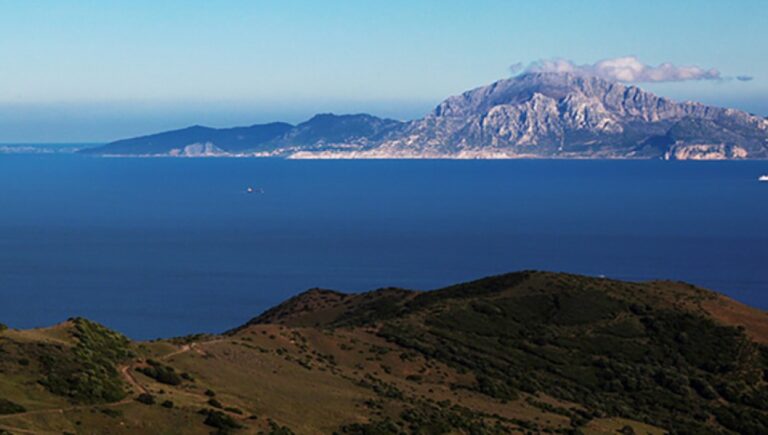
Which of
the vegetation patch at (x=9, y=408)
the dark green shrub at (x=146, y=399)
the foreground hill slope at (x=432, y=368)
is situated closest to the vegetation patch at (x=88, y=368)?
the foreground hill slope at (x=432, y=368)

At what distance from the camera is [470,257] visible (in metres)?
175

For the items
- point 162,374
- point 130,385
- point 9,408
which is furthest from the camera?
point 162,374

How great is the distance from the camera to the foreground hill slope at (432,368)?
39.4 metres

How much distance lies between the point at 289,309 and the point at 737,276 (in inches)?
3674

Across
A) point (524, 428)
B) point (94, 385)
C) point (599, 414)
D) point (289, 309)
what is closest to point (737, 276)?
point (289, 309)

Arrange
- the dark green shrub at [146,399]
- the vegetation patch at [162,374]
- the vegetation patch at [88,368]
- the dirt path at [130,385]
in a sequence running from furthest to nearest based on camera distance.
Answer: the vegetation patch at [162,374] → the dark green shrub at [146,399] → the vegetation patch at [88,368] → the dirt path at [130,385]

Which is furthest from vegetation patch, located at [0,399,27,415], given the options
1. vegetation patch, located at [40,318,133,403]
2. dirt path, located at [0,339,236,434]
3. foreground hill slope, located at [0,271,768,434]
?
vegetation patch, located at [40,318,133,403]

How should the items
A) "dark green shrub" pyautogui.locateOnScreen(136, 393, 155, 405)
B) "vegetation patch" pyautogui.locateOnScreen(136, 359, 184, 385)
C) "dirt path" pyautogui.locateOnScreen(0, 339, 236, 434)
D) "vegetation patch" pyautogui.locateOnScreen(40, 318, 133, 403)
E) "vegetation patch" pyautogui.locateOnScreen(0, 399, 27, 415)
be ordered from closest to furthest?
"dirt path" pyautogui.locateOnScreen(0, 339, 236, 434) < "vegetation patch" pyautogui.locateOnScreen(0, 399, 27, 415) < "vegetation patch" pyautogui.locateOnScreen(40, 318, 133, 403) < "dark green shrub" pyautogui.locateOnScreen(136, 393, 155, 405) < "vegetation patch" pyautogui.locateOnScreen(136, 359, 184, 385)

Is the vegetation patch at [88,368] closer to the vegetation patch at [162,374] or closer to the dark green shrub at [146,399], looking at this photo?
the dark green shrub at [146,399]

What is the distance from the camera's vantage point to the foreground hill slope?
3938cm

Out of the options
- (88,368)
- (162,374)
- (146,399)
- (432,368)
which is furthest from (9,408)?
(432,368)

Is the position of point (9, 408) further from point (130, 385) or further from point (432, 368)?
point (432, 368)

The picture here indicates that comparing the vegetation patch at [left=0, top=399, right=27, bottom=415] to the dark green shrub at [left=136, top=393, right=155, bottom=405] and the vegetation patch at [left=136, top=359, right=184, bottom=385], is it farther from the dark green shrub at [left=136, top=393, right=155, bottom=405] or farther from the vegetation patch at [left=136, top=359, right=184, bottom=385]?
the vegetation patch at [left=136, top=359, right=184, bottom=385]

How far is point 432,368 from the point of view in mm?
62750
